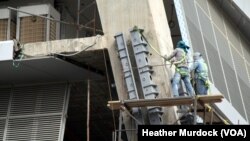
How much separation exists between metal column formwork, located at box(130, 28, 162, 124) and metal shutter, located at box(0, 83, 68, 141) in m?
3.39

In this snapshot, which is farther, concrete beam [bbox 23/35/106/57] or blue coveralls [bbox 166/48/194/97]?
concrete beam [bbox 23/35/106/57]

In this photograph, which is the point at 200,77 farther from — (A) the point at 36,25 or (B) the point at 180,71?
(A) the point at 36,25

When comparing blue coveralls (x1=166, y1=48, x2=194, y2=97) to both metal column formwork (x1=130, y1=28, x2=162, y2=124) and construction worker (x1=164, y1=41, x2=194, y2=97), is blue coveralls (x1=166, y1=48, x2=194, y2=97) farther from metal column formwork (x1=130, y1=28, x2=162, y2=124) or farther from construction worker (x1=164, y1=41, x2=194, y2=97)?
metal column formwork (x1=130, y1=28, x2=162, y2=124)

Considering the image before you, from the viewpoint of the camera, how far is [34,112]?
21.8m

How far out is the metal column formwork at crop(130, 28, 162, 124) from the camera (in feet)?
Answer: 61.8

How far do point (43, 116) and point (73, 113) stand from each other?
14.0 ft

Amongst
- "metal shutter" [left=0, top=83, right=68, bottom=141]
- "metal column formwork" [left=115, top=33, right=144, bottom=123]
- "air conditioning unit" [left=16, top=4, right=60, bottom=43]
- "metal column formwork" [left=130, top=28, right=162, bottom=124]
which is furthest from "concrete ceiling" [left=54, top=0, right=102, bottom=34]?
"metal column formwork" [left=130, top=28, right=162, bottom=124]

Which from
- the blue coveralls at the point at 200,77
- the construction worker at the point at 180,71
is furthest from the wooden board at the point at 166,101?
the blue coveralls at the point at 200,77

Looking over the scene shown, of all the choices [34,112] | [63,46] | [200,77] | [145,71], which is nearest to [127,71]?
[145,71]

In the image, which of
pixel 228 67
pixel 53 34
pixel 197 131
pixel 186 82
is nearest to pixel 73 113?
pixel 53 34

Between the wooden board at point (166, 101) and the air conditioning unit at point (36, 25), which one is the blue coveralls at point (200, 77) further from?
the air conditioning unit at point (36, 25)

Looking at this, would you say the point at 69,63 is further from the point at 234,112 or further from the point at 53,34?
the point at 234,112

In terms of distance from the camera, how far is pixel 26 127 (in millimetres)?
21609

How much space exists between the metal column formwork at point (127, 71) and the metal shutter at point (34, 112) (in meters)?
2.96
